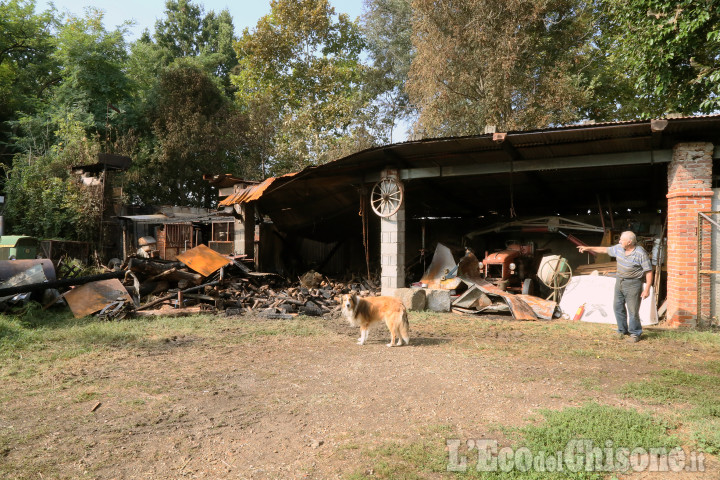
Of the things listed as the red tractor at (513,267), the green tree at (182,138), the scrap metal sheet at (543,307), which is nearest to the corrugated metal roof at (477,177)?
the red tractor at (513,267)

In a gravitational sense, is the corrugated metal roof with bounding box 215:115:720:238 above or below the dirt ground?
above

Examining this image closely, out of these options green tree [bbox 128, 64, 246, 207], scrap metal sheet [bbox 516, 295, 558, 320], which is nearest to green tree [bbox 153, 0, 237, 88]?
green tree [bbox 128, 64, 246, 207]

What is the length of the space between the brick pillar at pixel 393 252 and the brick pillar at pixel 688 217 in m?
5.58

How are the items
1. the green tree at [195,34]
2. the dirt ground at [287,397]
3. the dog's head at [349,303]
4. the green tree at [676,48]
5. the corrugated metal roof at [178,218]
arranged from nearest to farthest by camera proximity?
the dirt ground at [287,397], the dog's head at [349,303], the green tree at [676,48], the corrugated metal roof at [178,218], the green tree at [195,34]

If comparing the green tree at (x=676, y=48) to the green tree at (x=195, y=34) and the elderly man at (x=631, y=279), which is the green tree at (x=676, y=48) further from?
the green tree at (x=195, y=34)

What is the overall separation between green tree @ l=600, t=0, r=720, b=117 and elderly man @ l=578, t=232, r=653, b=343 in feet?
19.8

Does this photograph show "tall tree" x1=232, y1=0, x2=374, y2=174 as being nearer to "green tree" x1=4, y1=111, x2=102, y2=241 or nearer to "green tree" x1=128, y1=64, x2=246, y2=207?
"green tree" x1=128, y1=64, x2=246, y2=207

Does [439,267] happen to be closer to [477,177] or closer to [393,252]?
[393,252]

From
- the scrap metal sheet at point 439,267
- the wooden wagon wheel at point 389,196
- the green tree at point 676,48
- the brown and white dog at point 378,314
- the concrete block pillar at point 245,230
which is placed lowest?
the brown and white dog at point 378,314

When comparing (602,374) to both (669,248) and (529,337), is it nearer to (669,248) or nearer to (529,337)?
(529,337)

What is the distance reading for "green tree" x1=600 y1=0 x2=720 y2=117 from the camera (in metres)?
11.2

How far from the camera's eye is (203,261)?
1238cm

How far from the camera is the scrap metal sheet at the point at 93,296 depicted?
9.93 m

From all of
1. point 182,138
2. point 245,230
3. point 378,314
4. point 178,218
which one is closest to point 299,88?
point 182,138
